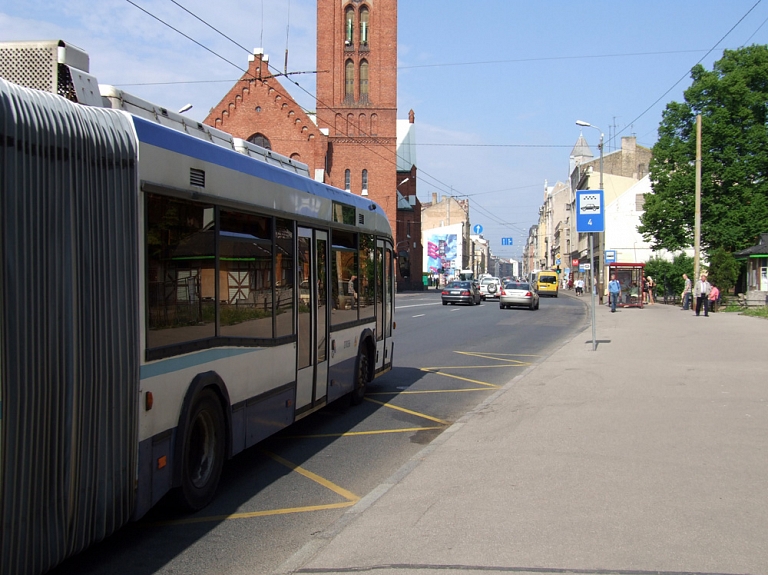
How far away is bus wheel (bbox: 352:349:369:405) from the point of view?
10445 millimetres

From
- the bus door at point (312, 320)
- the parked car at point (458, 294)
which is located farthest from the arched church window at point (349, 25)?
the bus door at point (312, 320)

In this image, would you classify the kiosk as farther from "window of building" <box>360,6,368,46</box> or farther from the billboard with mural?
the billboard with mural

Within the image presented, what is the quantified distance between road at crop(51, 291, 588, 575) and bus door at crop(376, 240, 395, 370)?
0.64 meters

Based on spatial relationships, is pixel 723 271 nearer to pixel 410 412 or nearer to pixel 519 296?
pixel 519 296

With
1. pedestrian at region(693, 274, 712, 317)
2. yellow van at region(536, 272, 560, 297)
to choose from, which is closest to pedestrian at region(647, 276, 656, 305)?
pedestrian at region(693, 274, 712, 317)

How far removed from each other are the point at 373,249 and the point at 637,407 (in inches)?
159

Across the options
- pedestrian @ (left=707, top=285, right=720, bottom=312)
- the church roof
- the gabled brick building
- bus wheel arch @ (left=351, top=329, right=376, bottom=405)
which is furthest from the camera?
the church roof

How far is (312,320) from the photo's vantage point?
27.3 ft

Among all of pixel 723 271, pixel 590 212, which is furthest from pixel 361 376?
pixel 723 271

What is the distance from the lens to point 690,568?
433 centimetres

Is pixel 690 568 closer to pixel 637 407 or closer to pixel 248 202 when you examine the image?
pixel 248 202

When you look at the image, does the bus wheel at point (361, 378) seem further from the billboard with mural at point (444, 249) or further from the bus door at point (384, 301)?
the billboard with mural at point (444, 249)

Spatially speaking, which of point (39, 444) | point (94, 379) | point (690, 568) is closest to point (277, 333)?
point (94, 379)

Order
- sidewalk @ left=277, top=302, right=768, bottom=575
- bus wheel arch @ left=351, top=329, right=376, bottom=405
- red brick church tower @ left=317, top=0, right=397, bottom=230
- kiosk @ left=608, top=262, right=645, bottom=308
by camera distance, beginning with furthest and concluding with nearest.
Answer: red brick church tower @ left=317, top=0, right=397, bottom=230
kiosk @ left=608, top=262, right=645, bottom=308
bus wheel arch @ left=351, top=329, right=376, bottom=405
sidewalk @ left=277, top=302, right=768, bottom=575
